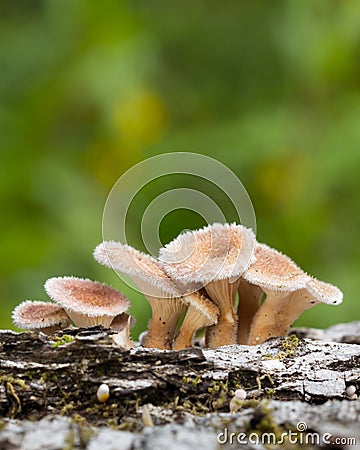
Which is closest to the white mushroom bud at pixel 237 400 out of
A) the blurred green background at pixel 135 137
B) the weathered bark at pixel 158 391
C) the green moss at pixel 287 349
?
the weathered bark at pixel 158 391

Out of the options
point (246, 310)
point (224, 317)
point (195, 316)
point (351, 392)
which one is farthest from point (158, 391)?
point (246, 310)

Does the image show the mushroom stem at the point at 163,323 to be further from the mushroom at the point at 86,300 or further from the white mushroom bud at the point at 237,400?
the white mushroom bud at the point at 237,400

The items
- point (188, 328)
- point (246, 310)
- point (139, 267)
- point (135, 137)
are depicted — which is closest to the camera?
point (139, 267)

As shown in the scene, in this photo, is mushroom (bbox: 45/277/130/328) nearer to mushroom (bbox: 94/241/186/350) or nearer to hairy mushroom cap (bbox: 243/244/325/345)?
mushroom (bbox: 94/241/186/350)

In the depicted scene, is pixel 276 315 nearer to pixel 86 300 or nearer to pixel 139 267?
pixel 139 267

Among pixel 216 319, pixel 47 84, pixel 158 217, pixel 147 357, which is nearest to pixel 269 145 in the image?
pixel 47 84

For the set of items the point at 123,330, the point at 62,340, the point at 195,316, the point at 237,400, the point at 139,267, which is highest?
the point at 139,267
